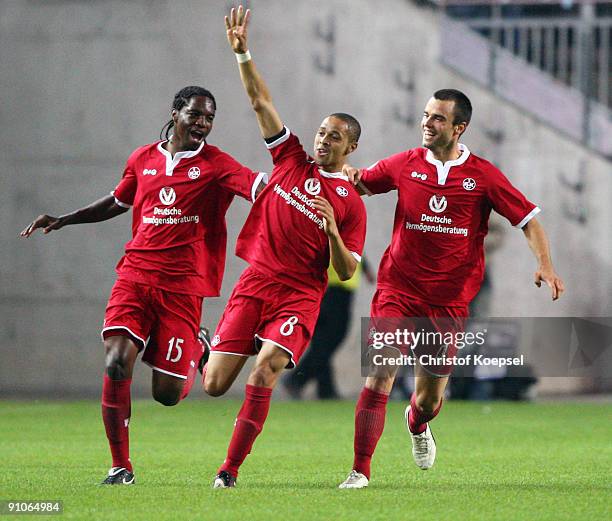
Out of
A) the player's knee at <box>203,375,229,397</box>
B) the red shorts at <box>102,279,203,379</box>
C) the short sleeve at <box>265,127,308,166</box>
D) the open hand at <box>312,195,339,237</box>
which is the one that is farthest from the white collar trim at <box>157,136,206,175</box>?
the player's knee at <box>203,375,229,397</box>

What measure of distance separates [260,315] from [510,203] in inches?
59.5

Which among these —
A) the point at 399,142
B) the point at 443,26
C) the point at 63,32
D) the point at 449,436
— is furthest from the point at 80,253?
the point at 449,436

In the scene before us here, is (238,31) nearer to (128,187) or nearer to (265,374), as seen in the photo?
(128,187)

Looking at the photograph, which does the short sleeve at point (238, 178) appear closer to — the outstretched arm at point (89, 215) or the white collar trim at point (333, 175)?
the white collar trim at point (333, 175)

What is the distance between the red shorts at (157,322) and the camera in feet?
22.5

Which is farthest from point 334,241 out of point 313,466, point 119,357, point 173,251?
point 313,466

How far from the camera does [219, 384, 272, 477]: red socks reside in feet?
21.4

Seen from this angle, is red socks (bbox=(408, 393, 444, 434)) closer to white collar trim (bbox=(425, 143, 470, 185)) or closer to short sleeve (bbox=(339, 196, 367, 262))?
short sleeve (bbox=(339, 196, 367, 262))

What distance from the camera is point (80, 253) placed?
1617cm

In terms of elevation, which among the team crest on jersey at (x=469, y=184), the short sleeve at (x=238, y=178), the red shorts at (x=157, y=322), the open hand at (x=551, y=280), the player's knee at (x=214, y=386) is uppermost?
the team crest on jersey at (x=469, y=184)

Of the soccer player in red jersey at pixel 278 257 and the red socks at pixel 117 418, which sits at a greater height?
the soccer player in red jersey at pixel 278 257

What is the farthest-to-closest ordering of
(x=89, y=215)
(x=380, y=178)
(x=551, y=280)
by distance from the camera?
1. (x=89, y=215)
2. (x=380, y=178)
3. (x=551, y=280)

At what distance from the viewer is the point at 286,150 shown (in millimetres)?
6977

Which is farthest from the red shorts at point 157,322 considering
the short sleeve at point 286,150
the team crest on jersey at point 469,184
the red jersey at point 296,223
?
the team crest on jersey at point 469,184
